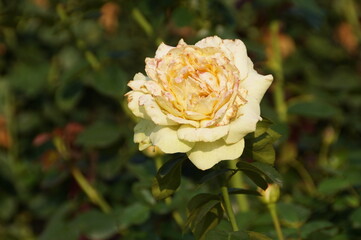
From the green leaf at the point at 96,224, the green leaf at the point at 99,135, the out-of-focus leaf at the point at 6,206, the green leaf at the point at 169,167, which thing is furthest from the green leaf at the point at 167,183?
the out-of-focus leaf at the point at 6,206

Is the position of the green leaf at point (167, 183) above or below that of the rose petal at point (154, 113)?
below

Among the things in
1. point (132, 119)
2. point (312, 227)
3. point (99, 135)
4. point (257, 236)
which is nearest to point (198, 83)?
point (257, 236)

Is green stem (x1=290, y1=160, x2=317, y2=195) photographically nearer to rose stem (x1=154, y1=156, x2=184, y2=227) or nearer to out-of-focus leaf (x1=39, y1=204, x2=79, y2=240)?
rose stem (x1=154, y1=156, x2=184, y2=227)

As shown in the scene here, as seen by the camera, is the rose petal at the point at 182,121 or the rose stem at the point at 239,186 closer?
the rose petal at the point at 182,121

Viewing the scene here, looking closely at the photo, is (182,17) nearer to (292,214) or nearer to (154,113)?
(292,214)

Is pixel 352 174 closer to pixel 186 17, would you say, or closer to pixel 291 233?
pixel 291 233

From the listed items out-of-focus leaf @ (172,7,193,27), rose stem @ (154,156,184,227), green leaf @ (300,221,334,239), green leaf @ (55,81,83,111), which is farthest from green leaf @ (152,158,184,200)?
green leaf @ (55,81,83,111)

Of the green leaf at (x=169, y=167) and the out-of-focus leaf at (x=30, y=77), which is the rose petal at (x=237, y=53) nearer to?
the green leaf at (x=169, y=167)
